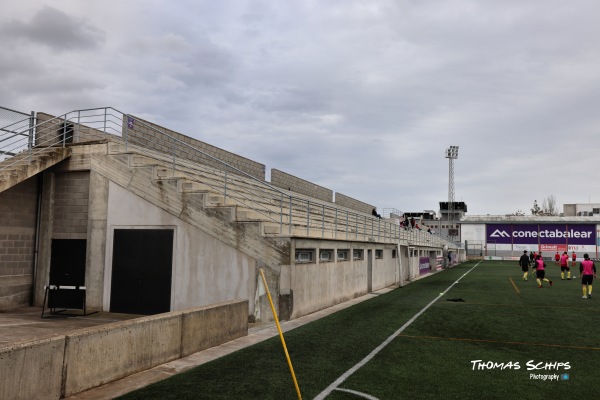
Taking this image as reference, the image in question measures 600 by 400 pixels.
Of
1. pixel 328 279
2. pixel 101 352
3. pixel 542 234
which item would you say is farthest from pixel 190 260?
pixel 542 234

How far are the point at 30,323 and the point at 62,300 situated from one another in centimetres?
170

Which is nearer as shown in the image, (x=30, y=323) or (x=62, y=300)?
(x=30, y=323)

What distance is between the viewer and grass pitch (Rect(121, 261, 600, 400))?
266 inches

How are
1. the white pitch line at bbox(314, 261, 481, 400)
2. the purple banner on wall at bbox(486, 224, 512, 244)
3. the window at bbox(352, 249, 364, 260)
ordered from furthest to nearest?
1. the purple banner on wall at bbox(486, 224, 512, 244)
2. the window at bbox(352, 249, 364, 260)
3. the white pitch line at bbox(314, 261, 481, 400)

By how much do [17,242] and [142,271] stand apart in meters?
4.50

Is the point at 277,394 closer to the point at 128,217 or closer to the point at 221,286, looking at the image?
the point at 221,286

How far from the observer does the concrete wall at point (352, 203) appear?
141 feet

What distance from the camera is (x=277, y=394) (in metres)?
6.60

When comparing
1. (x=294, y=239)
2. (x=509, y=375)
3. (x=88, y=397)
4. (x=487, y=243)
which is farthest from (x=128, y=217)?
(x=487, y=243)

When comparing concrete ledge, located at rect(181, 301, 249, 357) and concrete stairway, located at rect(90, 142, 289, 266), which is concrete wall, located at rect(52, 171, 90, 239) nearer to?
concrete stairway, located at rect(90, 142, 289, 266)

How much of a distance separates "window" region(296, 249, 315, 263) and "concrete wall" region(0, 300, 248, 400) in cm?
467

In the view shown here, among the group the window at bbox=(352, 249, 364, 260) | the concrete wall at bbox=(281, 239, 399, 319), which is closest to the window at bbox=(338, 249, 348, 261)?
the concrete wall at bbox=(281, 239, 399, 319)

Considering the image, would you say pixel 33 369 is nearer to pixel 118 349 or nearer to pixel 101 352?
pixel 101 352

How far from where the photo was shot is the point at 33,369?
18.6 feet
